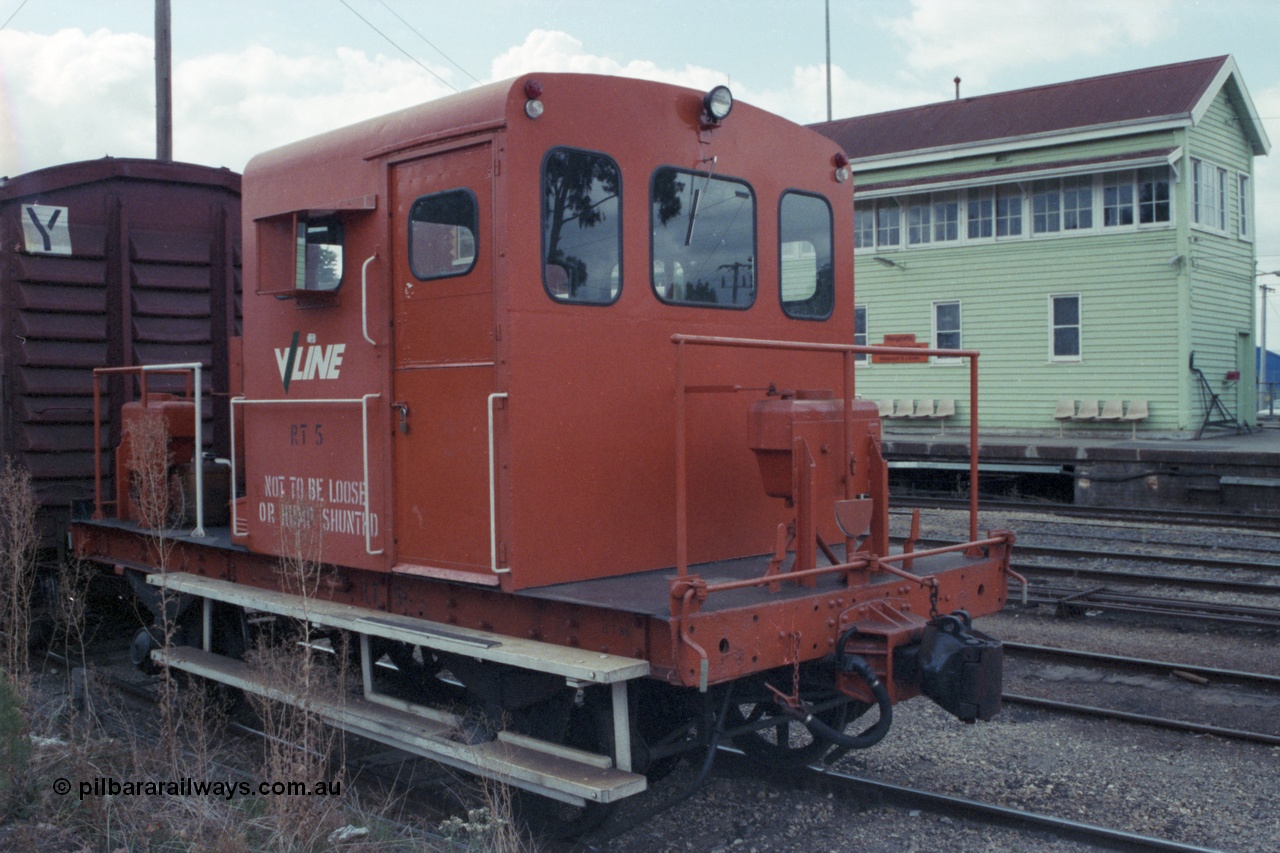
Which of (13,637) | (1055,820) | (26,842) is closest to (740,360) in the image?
(1055,820)

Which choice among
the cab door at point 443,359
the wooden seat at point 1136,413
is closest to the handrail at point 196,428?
the cab door at point 443,359

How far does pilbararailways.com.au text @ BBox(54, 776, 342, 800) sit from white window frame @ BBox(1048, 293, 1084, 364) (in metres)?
19.7

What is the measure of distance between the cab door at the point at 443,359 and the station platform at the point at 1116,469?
566 inches

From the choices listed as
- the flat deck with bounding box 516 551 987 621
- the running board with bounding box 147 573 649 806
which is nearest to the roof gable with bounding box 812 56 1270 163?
the flat deck with bounding box 516 551 987 621

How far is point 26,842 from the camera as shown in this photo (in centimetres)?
423

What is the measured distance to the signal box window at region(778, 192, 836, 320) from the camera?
5.79 metres

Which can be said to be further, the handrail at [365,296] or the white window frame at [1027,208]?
the white window frame at [1027,208]

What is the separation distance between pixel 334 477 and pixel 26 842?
82.3 inches

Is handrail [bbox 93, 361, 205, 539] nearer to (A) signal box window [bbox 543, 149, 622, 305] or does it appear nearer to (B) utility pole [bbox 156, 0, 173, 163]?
(A) signal box window [bbox 543, 149, 622, 305]

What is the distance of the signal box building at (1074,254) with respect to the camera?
20.7 meters

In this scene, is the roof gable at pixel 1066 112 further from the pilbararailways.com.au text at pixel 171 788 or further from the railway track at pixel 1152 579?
the pilbararailways.com.au text at pixel 171 788

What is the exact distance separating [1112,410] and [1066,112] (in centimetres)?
621

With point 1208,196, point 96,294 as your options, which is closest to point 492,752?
point 96,294

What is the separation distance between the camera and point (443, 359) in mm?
4957
